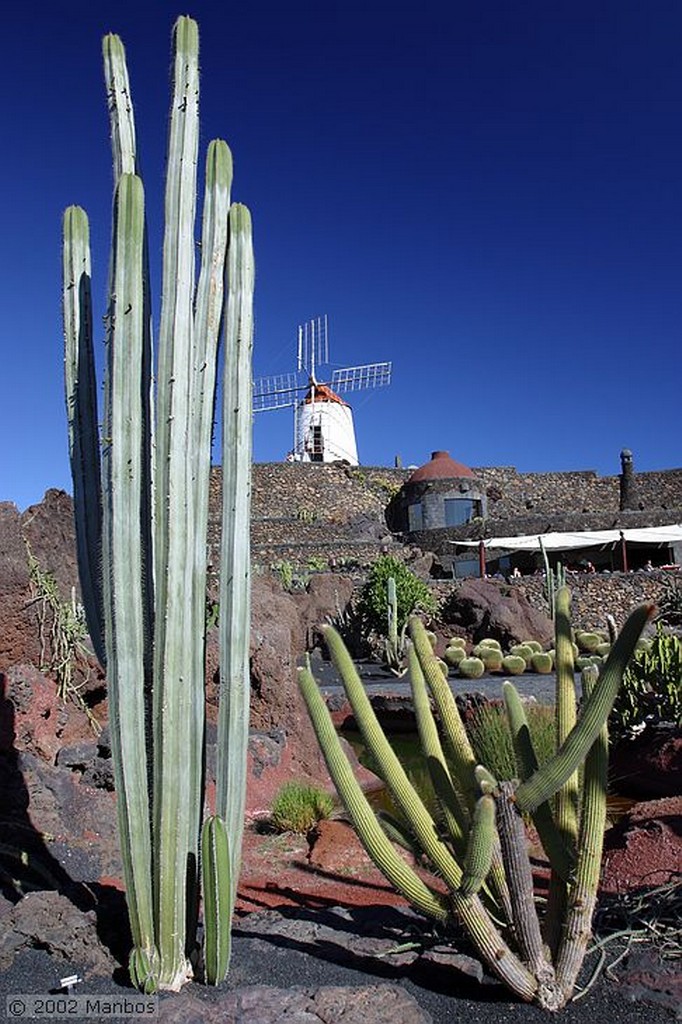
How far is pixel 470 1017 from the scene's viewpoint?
272cm

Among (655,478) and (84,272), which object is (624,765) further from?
(655,478)

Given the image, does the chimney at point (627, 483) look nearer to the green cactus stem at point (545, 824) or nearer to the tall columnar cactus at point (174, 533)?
the green cactus stem at point (545, 824)

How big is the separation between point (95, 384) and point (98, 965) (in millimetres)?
2196

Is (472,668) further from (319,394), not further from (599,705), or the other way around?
(319,394)

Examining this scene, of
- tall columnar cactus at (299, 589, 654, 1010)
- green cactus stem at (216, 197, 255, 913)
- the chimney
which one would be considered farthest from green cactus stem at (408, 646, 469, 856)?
the chimney

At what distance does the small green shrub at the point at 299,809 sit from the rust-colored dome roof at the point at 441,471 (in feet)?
86.0

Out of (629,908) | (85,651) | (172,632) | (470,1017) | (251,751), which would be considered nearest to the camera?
(470,1017)

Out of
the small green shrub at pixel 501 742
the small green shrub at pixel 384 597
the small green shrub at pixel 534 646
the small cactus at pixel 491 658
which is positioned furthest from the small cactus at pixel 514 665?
the small green shrub at pixel 501 742

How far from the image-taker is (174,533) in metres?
3.00

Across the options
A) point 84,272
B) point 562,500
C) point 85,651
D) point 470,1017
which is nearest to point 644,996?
point 470,1017

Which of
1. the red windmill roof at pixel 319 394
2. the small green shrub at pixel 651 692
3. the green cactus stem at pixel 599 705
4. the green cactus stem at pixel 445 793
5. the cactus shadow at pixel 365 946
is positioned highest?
the red windmill roof at pixel 319 394

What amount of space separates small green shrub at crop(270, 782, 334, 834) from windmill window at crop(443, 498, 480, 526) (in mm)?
25558

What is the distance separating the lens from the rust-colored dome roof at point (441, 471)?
3204 centimetres

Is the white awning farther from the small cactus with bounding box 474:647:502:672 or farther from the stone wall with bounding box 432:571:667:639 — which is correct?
the small cactus with bounding box 474:647:502:672
